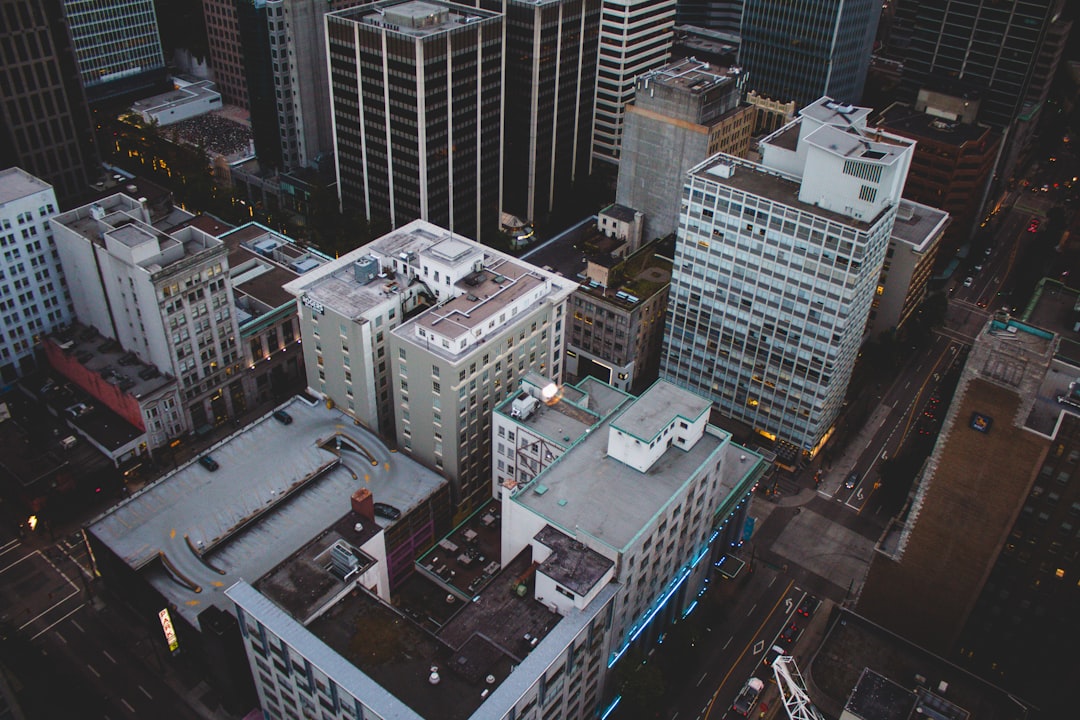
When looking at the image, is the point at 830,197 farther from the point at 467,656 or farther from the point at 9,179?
the point at 9,179

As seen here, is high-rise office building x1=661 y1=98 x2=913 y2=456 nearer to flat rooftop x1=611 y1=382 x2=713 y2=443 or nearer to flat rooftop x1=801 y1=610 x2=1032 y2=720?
flat rooftop x1=611 y1=382 x2=713 y2=443

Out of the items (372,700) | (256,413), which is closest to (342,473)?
(256,413)

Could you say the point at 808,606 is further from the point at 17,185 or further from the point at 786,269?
the point at 17,185

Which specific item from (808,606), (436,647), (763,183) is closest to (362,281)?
(436,647)

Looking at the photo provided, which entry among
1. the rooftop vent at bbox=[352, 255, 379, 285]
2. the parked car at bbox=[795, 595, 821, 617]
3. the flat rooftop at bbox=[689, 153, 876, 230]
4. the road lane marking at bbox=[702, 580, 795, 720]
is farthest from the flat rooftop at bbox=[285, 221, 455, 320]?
the parked car at bbox=[795, 595, 821, 617]

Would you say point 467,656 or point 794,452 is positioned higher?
point 467,656

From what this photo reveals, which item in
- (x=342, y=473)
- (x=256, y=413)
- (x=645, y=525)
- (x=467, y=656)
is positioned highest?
(x=645, y=525)
